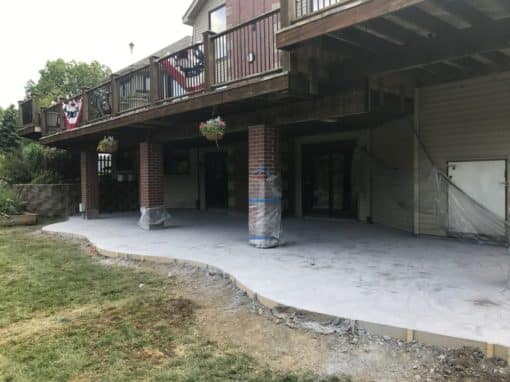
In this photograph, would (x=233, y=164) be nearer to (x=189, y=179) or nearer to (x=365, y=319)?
(x=189, y=179)

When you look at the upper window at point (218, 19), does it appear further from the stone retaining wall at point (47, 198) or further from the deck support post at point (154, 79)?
the stone retaining wall at point (47, 198)

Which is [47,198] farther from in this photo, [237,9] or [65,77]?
[65,77]

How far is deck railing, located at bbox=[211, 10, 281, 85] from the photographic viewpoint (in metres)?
6.61

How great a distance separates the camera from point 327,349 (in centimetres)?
346

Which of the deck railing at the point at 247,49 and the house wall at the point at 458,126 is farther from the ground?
the deck railing at the point at 247,49

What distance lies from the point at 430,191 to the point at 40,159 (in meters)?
14.2

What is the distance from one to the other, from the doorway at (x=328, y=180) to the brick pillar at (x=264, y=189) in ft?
14.0

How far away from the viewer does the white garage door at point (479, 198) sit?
282 inches

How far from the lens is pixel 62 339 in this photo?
3.83m

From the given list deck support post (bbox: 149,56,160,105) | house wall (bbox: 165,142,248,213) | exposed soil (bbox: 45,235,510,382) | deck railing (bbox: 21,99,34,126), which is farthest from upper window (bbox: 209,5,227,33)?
exposed soil (bbox: 45,235,510,382)

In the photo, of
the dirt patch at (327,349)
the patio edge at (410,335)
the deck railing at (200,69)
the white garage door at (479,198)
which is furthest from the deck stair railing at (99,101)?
the white garage door at (479,198)

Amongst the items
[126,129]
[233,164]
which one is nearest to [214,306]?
[126,129]

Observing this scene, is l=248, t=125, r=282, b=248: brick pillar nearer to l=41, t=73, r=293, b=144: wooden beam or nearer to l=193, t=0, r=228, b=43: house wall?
l=41, t=73, r=293, b=144: wooden beam

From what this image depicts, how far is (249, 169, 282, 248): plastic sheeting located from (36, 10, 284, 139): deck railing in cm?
188
